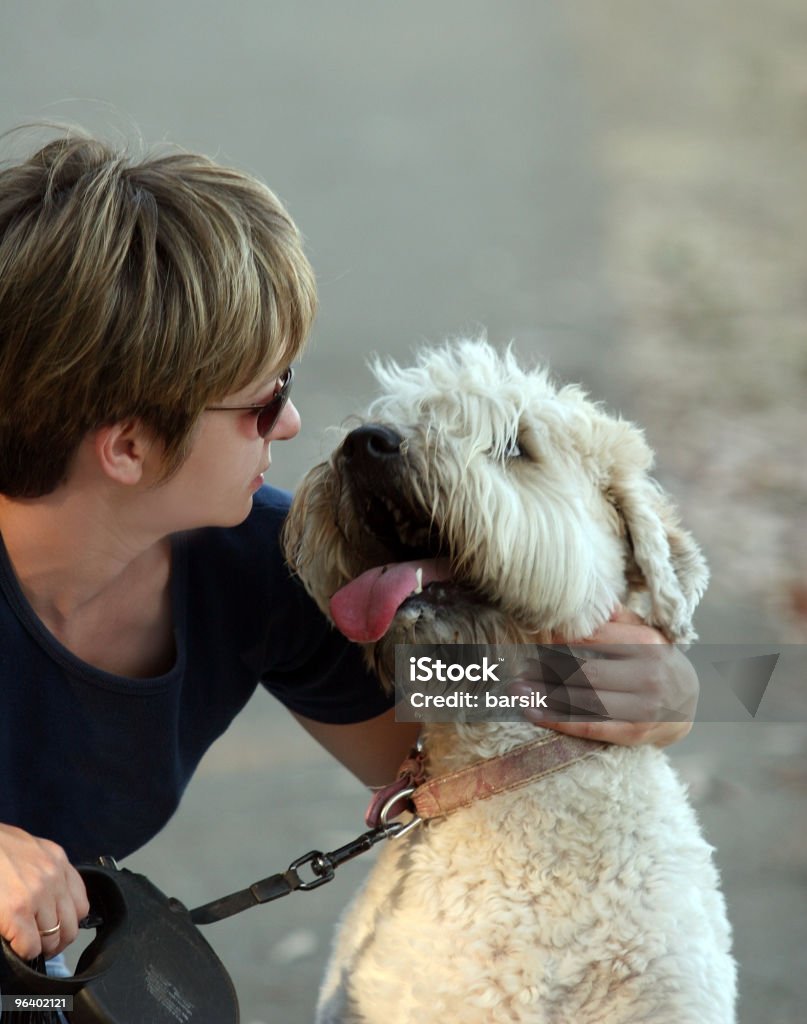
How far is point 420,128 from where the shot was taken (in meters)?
8.92

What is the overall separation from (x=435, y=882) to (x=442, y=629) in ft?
1.29

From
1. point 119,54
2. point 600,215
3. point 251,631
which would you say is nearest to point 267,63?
point 119,54

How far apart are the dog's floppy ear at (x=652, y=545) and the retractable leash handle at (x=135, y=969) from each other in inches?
35.5

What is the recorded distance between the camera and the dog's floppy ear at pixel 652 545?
2.22 metres

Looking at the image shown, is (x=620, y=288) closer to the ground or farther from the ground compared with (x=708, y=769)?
farther from the ground

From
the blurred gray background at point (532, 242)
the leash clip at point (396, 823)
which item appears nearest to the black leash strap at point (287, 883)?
the leash clip at point (396, 823)

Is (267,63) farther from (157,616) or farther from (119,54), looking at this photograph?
(157,616)

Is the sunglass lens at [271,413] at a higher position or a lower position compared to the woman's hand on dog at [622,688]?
higher

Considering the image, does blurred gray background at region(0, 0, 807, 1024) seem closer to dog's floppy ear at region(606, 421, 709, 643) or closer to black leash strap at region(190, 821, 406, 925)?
black leash strap at region(190, 821, 406, 925)

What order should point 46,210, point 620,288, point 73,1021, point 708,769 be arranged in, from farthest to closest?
point 620,288, point 708,769, point 46,210, point 73,1021

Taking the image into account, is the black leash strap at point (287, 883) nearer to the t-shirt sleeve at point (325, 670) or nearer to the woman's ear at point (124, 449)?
the t-shirt sleeve at point (325, 670)

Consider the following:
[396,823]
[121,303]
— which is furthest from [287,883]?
[121,303]

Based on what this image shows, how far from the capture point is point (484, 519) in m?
2.09

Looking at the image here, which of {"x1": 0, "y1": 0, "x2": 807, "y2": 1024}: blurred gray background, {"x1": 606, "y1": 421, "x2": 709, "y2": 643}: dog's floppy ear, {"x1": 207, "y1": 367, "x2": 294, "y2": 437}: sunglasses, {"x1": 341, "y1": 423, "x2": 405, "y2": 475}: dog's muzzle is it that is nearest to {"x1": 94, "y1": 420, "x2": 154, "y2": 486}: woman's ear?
{"x1": 207, "y1": 367, "x2": 294, "y2": 437}: sunglasses
